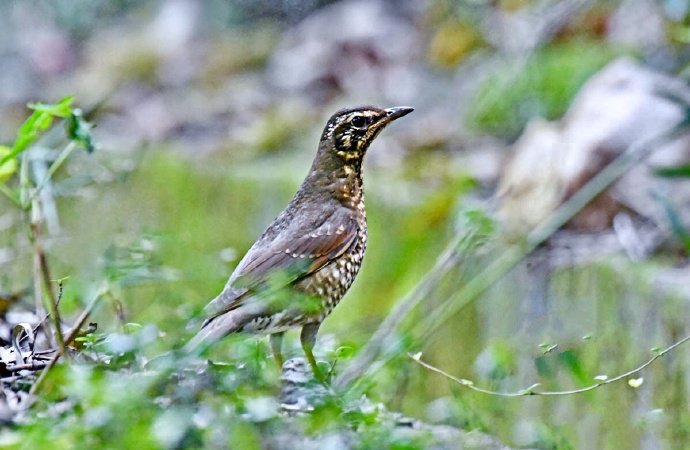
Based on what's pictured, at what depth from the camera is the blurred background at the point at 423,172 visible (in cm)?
301

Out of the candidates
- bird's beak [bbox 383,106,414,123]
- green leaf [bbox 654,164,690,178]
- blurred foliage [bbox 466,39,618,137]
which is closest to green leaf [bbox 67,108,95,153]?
green leaf [bbox 654,164,690,178]

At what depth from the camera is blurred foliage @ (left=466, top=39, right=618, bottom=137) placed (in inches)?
239

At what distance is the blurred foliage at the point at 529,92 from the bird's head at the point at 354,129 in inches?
93.5

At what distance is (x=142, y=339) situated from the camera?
179 cm

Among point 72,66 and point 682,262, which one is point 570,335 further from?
point 72,66

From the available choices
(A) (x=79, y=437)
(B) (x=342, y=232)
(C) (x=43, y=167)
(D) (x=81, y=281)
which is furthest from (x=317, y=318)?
(A) (x=79, y=437)

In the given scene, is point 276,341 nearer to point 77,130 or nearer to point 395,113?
point 395,113

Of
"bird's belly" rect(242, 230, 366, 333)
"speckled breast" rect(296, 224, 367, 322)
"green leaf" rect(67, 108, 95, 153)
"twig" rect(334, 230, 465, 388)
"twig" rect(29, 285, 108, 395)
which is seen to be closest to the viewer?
"twig" rect(29, 285, 108, 395)

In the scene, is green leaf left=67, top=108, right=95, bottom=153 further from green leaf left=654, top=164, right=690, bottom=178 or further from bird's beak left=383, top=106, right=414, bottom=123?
bird's beak left=383, top=106, right=414, bottom=123

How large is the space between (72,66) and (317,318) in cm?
613

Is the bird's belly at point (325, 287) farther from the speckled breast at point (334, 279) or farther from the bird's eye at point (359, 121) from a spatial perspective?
the bird's eye at point (359, 121)

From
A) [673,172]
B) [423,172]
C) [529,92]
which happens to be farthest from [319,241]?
[529,92]

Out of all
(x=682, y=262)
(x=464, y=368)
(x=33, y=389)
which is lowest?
(x=464, y=368)

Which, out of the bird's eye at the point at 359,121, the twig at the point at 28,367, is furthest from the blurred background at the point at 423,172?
the bird's eye at the point at 359,121
